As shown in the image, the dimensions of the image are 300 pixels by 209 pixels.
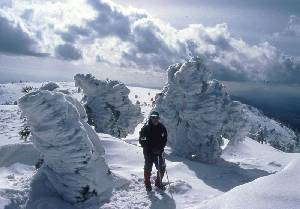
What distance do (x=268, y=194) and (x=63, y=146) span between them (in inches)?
232

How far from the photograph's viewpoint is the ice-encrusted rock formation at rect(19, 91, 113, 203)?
11.6 metres

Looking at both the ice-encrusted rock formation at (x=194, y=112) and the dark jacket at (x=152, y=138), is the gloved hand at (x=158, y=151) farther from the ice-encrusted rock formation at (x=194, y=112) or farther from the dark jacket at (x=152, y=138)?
the ice-encrusted rock formation at (x=194, y=112)

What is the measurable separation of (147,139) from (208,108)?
1352cm

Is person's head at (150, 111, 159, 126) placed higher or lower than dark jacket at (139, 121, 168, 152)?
higher

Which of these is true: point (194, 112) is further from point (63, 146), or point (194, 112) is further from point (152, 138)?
point (63, 146)

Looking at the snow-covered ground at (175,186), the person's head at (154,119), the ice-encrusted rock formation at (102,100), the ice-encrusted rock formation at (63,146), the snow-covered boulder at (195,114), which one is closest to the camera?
the snow-covered ground at (175,186)

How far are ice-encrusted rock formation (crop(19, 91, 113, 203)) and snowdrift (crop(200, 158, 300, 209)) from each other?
396 cm

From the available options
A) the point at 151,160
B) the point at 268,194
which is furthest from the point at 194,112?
the point at 268,194

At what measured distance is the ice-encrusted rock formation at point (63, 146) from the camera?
11562mm

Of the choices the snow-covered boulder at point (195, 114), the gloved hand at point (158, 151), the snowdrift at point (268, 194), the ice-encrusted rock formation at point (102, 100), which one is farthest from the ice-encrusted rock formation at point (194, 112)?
the snowdrift at point (268, 194)

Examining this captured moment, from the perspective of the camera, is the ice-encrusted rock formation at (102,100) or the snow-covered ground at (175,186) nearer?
the snow-covered ground at (175,186)

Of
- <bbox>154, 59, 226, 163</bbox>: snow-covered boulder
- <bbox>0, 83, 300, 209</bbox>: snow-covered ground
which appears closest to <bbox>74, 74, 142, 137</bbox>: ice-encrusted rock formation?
<bbox>154, 59, 226, 163</bbox>: snow-covered boulder

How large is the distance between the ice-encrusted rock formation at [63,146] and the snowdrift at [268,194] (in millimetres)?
3957

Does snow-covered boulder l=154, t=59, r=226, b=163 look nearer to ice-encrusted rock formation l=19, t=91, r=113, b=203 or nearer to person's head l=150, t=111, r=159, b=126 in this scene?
person's head l=150, t=111, r=159, b=126
